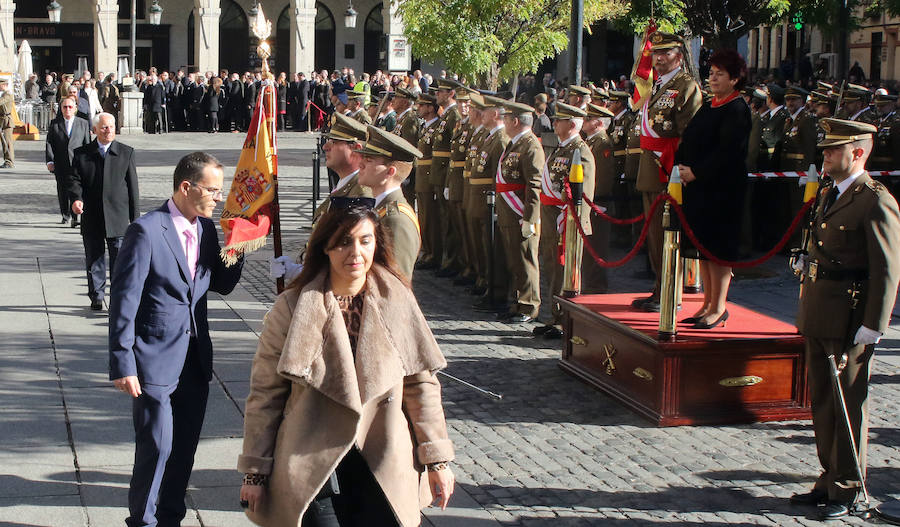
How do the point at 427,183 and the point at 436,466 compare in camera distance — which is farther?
the point at 427,183

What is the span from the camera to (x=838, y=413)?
6.20 m

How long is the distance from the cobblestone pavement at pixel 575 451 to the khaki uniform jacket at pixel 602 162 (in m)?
2.20

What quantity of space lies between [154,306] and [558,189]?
572 centimetres

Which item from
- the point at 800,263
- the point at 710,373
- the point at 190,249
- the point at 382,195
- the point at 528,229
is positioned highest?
the point at 382,195

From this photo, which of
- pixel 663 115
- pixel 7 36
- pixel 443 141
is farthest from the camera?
pixel 7 36

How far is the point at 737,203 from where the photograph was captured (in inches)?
329

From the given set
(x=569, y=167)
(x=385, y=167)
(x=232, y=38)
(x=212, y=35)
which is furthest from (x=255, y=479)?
(x=232, y=38)

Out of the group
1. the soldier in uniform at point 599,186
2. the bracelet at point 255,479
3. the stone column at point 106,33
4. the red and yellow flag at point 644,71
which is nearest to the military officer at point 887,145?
the soldier in uniform at point 599,186

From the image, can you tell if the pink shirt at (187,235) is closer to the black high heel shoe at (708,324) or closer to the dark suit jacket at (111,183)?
the black high heel shoe at (708,324)

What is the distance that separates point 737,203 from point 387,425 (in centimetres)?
492

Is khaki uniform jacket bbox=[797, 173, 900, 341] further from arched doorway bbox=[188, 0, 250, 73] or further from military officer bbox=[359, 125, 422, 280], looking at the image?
arched doorway bbox=[188, 0, 250, 73]

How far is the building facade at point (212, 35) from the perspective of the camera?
44.7 m

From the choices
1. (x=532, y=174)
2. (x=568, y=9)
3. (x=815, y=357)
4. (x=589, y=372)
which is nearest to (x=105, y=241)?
(x=532, y=174)

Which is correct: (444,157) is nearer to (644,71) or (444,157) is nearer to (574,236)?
(644,71)
